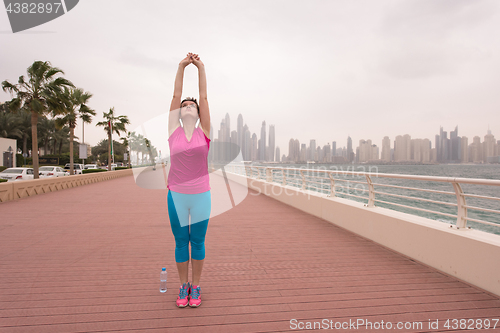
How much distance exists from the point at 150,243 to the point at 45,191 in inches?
454

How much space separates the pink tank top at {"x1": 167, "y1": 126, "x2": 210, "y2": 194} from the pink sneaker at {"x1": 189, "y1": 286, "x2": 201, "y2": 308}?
100 centimetres

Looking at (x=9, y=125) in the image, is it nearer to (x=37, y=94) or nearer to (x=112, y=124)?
(x=112, y=124)

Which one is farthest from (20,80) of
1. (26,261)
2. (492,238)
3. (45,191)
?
(492,238)

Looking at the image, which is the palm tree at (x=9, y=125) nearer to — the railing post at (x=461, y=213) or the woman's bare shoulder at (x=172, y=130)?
the woman's bare shoulder at (x=172, y=130)

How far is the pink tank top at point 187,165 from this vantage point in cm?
258

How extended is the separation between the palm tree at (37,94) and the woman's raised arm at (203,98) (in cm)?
1782

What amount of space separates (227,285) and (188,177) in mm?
1517

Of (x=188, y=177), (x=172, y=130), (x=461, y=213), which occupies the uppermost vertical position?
(x=172, y=130)

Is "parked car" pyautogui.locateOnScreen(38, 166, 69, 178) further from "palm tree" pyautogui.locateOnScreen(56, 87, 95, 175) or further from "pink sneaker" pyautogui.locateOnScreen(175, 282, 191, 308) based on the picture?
"pink sneaker" pyautogui.locateOnScreen(175, 282, 191, 308)

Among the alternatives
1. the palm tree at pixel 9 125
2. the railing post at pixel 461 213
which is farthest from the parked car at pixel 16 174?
the palm tree at pixel 9 125

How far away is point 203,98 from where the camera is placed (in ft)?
9.19

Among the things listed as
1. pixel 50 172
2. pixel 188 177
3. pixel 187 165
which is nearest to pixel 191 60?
pixel 187 165

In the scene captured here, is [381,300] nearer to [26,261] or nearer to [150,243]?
[150,243]

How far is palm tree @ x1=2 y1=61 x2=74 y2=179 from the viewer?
54.3 feet
